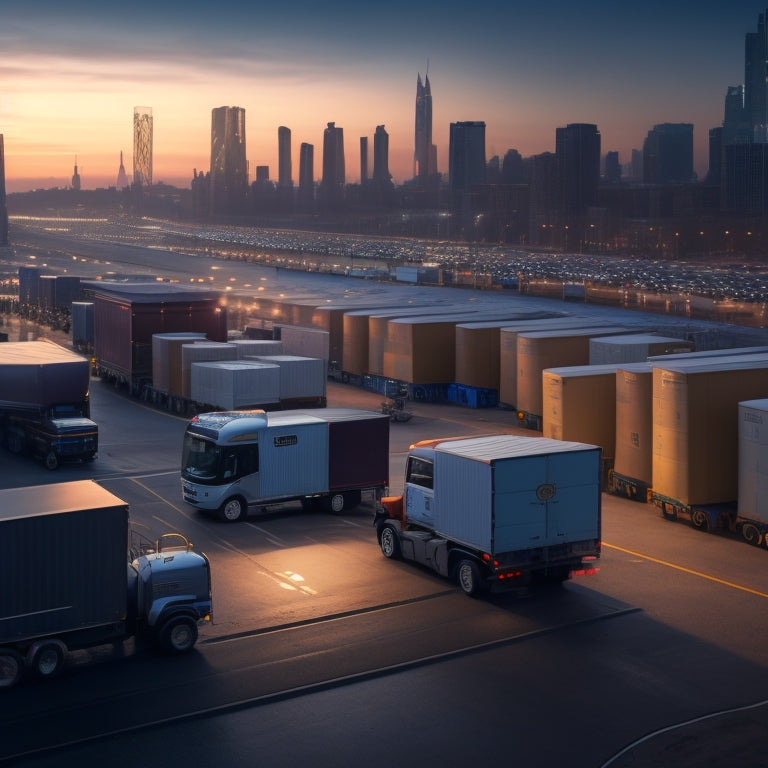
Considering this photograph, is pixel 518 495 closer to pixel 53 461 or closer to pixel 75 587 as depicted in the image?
pixel 75 587

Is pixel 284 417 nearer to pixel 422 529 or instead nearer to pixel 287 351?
pixel 422 529

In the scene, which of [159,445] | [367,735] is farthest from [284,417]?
[367,735]

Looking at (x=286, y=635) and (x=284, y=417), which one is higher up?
(x=284, y=417)

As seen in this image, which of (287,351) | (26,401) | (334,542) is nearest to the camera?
(334,542)

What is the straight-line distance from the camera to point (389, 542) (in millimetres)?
22266

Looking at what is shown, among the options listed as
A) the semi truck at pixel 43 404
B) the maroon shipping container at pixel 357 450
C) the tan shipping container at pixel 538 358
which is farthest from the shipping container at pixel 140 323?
the maroon shipping container at pixel 357 450

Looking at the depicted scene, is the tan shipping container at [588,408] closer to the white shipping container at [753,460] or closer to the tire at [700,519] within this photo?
the tire at [700,519]

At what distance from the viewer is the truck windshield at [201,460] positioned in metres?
25.4

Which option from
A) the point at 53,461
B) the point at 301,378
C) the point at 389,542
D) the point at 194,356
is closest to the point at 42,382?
the point at 53,461

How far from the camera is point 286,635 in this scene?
17.7 metres

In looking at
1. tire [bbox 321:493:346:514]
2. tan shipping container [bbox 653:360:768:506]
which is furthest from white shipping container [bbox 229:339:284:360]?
tan shipping container [bbox 653:360:768:506]

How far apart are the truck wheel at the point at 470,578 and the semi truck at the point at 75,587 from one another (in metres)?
4.86

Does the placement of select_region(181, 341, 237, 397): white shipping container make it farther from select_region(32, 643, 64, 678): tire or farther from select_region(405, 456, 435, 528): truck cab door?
select_region(32, 643, 64, 678): tire

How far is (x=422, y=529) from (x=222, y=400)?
1853 cm
